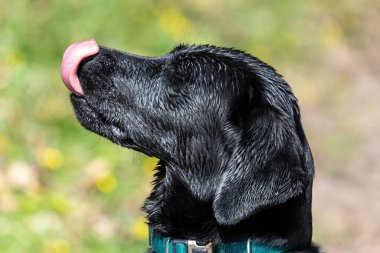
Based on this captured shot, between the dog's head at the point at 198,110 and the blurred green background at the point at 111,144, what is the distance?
1.25 metres

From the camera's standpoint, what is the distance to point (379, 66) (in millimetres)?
9266

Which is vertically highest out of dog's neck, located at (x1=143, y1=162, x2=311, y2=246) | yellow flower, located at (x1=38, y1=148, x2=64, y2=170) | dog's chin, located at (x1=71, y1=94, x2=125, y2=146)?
yellow flower, located at (x1=38, y1=148, x2=64, y2=170)

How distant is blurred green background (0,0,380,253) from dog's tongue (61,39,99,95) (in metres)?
1.31

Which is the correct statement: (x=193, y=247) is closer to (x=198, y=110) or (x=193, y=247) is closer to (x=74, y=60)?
(x=198, y=110)

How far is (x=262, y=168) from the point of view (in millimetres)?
3324

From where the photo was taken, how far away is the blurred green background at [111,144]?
5613 millimetres

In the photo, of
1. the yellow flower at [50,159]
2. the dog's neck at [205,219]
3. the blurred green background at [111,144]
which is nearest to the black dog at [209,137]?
the dog's neck at [205,219]

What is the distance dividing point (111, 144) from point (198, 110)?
2743 mm

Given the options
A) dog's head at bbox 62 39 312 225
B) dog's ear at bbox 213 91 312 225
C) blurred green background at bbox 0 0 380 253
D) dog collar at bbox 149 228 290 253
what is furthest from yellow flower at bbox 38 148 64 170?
dog's ear at bbox 213 91 312 225

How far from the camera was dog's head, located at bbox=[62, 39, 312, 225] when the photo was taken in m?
3.39

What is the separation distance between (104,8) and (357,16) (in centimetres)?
411

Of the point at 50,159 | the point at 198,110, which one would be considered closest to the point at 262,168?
the point at 198,110

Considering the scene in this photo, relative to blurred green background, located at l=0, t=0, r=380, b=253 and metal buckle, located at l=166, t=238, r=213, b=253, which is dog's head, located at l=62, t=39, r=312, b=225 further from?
blurred green background, located at l=0, t=0, r=380, b=253

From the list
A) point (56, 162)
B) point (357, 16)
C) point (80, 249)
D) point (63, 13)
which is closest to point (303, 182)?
point (80, 249)
